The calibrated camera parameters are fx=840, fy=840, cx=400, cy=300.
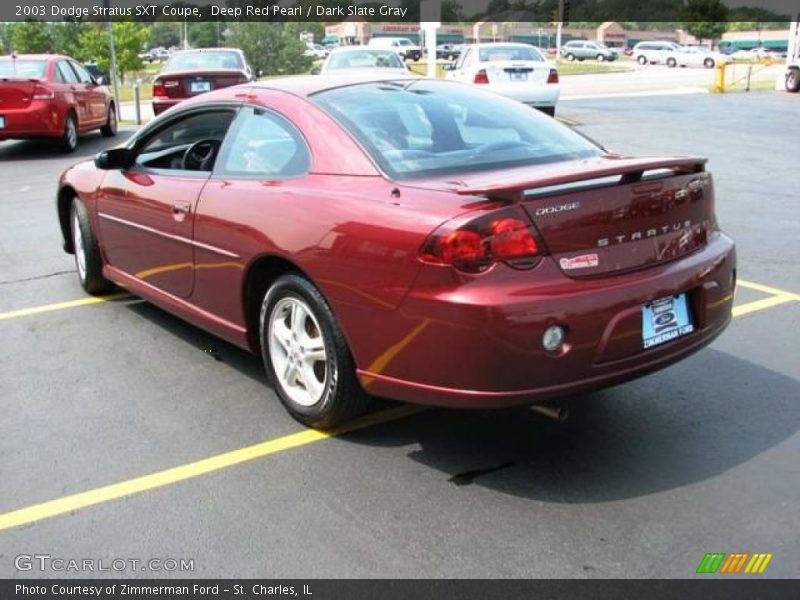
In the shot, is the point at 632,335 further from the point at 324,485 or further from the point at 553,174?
the point at 324,485

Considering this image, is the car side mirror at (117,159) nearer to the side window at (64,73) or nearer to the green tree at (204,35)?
the side window at (64,73)

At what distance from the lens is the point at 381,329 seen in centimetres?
334

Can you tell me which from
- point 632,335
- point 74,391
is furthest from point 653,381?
point 74,391

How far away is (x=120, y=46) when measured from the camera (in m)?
42.5

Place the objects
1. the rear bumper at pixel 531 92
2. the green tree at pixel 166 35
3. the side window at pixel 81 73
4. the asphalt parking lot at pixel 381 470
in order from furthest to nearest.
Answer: the green tree at pixel 166 35, the rear bumper at pixel 531 92, the side window at pixel 81 73, the asphalt parking lot at pixel 381 470

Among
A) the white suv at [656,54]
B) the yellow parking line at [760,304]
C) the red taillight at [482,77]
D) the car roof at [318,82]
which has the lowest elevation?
the yellow parking line at [760,304]

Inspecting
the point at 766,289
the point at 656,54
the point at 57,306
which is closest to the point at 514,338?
the point at 766,289

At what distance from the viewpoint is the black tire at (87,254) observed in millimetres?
5750

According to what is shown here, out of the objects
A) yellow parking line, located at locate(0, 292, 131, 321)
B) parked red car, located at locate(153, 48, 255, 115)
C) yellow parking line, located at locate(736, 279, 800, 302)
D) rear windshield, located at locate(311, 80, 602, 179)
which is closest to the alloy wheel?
rear windshield, located at locate(311, 80, 602, 179)

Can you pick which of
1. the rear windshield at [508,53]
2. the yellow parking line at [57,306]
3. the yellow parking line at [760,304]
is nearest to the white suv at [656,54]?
the rear windshield at [508,53]

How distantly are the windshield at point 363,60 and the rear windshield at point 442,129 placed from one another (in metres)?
13.2

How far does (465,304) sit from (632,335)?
0.71 meters

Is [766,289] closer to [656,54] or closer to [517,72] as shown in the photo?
[517,72]

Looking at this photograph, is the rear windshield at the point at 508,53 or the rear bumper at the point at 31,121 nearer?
the rear bumper at the point at 31,121
